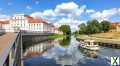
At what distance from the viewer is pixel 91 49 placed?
48.9 metres

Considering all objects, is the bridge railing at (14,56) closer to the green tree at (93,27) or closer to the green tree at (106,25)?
the green tree at (93,27)

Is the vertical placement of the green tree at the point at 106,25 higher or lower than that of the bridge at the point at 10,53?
higher

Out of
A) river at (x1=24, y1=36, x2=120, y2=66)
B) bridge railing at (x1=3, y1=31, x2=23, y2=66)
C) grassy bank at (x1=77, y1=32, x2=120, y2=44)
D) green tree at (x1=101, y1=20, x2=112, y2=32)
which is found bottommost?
river at (x1=24, y1=36, x2=120, y2=66)

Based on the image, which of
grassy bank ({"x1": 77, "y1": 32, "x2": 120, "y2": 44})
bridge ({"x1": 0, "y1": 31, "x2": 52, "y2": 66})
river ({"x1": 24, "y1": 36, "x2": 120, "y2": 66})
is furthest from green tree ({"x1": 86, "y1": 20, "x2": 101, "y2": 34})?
bridge ({"x1": 0, "y1": 31, "x2": 52, "y2": 66})

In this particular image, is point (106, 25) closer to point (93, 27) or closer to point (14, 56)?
point (93, 27)

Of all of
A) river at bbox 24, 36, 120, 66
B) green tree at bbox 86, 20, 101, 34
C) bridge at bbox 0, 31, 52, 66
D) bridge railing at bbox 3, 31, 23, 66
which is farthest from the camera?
green tree at bbox 86, 20, 101, 34

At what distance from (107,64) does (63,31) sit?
142 m

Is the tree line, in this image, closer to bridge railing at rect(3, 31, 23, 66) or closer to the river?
the river

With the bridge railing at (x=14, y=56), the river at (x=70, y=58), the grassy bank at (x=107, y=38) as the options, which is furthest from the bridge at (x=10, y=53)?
the grassy bank at (x=107, y=38)

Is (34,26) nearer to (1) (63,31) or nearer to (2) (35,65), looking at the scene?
(1) (63,31)

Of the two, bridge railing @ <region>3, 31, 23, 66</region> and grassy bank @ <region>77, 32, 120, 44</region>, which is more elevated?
bridge railing @ <region>3, 31, 23, 66</region>

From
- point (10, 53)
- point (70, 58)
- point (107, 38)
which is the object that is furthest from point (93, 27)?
point (10, 53)

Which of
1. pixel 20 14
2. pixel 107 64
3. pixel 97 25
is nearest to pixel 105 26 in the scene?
pixel 97 25

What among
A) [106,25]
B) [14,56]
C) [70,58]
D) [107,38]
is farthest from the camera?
[106,25]
